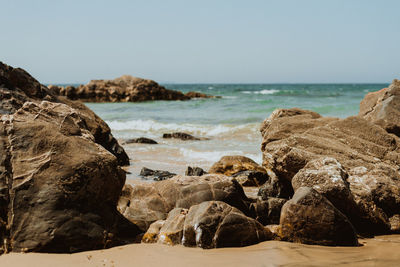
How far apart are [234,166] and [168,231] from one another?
4493mm

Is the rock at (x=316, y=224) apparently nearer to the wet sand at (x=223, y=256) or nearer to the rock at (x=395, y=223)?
the wet sand at (x=223, y=256)

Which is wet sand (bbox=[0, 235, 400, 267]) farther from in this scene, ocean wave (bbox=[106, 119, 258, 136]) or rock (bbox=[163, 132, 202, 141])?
ocean wave (bbox=[106, 119, 258, 136])

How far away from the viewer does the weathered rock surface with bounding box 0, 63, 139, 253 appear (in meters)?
4.29

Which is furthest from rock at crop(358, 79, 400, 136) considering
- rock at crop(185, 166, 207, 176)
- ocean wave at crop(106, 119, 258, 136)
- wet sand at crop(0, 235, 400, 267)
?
ocean wave at crop(106, 119, 258, 136)

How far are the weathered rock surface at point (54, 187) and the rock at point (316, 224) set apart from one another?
195cm

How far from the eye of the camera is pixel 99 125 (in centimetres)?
1025

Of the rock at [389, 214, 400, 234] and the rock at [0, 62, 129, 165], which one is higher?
the rock at [0, 62, 129, 165]

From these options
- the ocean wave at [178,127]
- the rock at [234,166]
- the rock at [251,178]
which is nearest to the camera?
the rock at [251,178]

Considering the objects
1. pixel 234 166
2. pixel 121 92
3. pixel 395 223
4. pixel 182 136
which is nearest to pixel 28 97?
pixel 234 166

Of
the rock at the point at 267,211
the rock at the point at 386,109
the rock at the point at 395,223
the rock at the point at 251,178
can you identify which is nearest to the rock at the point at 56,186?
the rock at the point at 267,211

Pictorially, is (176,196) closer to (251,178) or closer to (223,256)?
(223,256)

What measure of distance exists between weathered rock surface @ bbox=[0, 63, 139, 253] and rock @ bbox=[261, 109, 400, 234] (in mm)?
2692

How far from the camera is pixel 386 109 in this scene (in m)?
8.27

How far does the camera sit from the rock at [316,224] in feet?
15.4
